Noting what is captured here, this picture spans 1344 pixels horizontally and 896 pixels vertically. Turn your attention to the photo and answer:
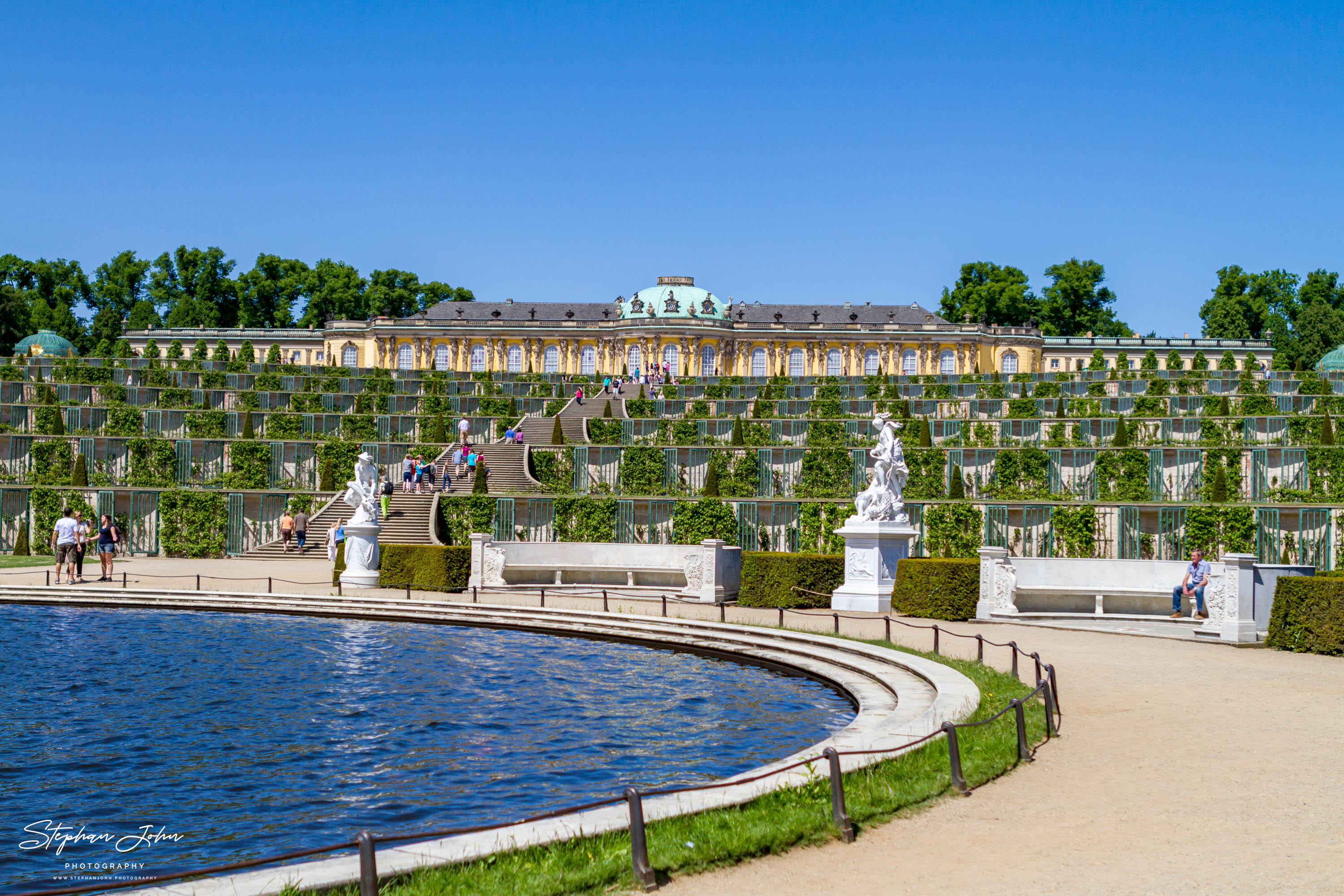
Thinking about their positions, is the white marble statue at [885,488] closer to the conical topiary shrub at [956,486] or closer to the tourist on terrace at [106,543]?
the conical topiary shrub at [956,486]

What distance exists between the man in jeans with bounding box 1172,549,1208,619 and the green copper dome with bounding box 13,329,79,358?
268 ft

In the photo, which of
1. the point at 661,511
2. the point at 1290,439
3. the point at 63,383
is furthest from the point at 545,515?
the point at 63,383

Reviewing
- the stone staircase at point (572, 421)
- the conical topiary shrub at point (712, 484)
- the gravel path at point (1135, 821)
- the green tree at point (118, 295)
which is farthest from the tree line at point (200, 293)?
the gravel path at point (1135, 821)

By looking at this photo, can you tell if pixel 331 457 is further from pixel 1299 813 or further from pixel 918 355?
pixel 918 355

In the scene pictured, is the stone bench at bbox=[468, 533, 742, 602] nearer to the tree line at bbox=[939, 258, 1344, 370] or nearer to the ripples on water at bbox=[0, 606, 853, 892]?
the ripples on water at bbox=[0, 606, 853, 892]

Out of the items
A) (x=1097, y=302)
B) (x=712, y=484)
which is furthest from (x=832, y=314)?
(x=712, y=484)

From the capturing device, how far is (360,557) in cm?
2702

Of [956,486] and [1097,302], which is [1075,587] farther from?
[1097,302]

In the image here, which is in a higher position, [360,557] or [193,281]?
[193,281]

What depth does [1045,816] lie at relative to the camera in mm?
8930

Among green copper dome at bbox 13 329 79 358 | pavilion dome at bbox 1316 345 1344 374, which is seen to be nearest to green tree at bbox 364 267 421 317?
green copper dome at bbox 13 329 79 358

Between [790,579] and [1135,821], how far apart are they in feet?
50.1

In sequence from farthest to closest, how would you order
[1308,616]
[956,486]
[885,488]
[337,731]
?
1. [956,486]
2. [885,488]
3. [1308,616]
4. [337,731]

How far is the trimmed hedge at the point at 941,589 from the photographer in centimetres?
2234
